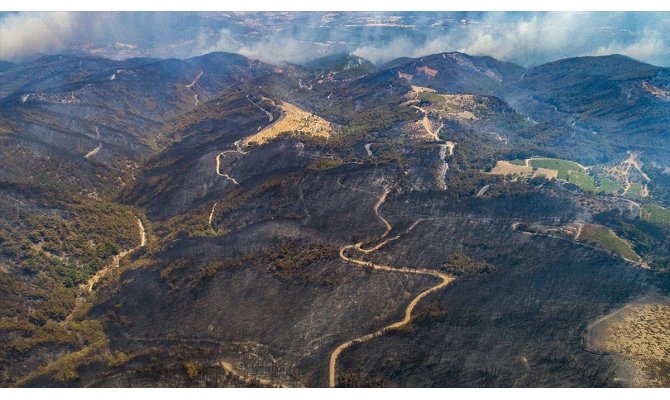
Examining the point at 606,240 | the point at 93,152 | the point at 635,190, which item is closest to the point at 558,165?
the point at 635,190

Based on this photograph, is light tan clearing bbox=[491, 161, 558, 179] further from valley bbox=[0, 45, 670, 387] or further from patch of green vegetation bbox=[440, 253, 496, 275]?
patch of green vegetation bbox=[440, 253, 496, 275]

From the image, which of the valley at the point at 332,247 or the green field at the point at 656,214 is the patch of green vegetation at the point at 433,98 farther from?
the green field at the point at 656,214

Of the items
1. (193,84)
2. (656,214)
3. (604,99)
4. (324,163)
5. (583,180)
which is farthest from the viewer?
(193,84)

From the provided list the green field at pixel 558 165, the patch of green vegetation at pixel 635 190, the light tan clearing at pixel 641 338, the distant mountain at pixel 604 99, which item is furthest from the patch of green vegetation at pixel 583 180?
the light tan clearing at pixel 641 338

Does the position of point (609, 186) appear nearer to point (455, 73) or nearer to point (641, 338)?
point (641, 338)

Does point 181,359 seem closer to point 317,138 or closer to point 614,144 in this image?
point 317,138

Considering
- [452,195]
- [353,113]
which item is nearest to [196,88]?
[353,113]
